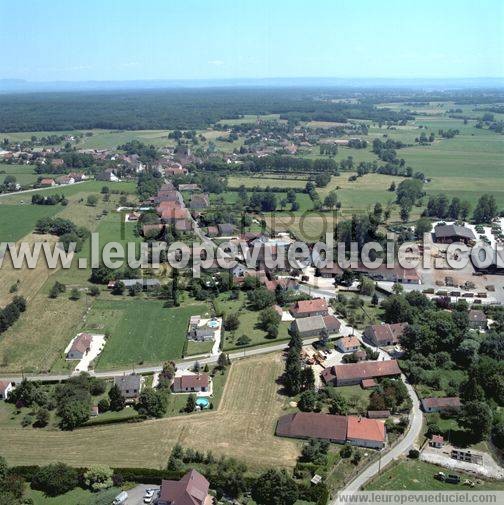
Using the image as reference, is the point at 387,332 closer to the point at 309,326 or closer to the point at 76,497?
the point at 309,326

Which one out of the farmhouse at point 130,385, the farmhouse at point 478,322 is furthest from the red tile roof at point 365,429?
the farmhouse at point 478,322

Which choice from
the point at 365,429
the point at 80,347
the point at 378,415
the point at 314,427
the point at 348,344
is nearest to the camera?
the point at 365,429

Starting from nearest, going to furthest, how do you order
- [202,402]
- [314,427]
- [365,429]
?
[365,429] → [314,427] → [202,402]

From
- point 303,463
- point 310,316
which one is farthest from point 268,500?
point 310,316

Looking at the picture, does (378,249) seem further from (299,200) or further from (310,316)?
(299,200)

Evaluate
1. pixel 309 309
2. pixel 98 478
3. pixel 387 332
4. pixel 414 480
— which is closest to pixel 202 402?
pixel 98 478

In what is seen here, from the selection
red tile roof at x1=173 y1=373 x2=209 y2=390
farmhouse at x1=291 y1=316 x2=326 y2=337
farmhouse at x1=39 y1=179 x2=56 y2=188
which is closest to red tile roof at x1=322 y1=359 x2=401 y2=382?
farmhouse at x1=291 y1=316 x2=326 y2=337

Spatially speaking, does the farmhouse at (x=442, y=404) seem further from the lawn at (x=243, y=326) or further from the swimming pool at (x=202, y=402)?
the swimming pool at (x=202, y=402)
